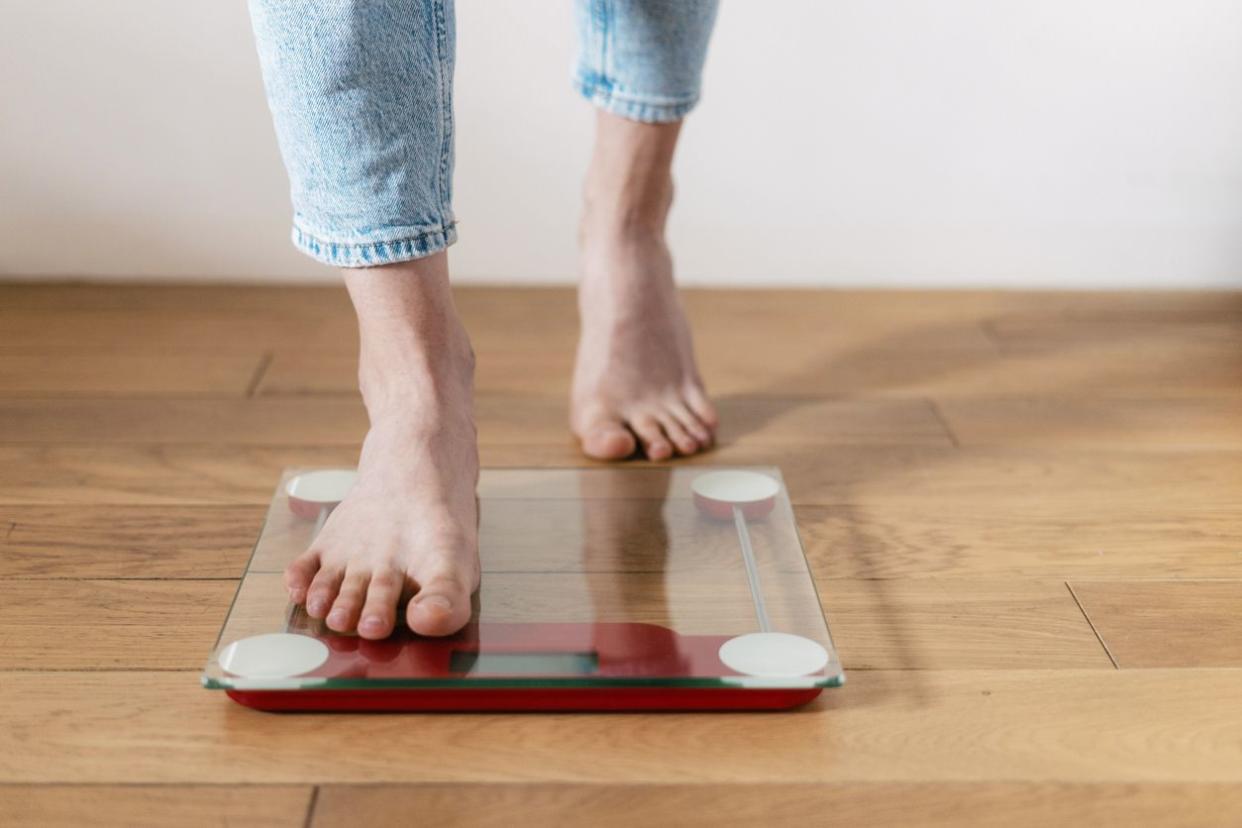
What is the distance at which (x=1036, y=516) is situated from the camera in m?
1.10

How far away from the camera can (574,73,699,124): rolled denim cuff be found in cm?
120

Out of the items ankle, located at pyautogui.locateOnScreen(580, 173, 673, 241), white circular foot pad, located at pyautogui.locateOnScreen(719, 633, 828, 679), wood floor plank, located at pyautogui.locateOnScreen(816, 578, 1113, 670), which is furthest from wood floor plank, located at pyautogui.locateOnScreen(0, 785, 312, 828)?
ankle, located at pyautogui.locateOnScreen(580, 173, 673, 241)

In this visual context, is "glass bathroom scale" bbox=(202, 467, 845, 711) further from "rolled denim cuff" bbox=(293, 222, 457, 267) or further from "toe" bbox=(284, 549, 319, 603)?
"rolled denim cuff" bbox=(293, 222, 457, 267)

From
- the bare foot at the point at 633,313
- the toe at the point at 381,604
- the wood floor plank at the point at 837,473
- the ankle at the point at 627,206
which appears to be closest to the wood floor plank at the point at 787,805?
the toe at the point at 381,604

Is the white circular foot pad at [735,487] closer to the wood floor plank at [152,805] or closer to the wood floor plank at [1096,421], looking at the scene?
the wood floor plank at [1096,421]

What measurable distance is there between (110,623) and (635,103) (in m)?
0.63

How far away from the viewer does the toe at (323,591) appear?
2.82 feet

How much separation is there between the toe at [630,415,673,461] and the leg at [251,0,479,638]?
0.27m

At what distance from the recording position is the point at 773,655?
2.68ft

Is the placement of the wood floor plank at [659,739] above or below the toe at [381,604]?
below

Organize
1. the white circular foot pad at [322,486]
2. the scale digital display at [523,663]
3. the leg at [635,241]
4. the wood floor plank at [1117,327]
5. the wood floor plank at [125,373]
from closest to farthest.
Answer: the scale digital display at [523,663], the white circular foot pad at [322,486], the leg at [635,241], the wood floor plank at [125,373], the wood floor plank at [1117,327]

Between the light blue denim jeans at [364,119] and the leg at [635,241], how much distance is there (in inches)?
11.9

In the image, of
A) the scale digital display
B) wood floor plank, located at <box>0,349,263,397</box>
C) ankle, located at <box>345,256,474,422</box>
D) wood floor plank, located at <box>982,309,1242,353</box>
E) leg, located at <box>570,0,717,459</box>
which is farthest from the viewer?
wood floor plank, located at <box>982,309,1242,353</box>

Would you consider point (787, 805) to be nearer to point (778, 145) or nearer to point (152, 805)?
point (152, 805)
